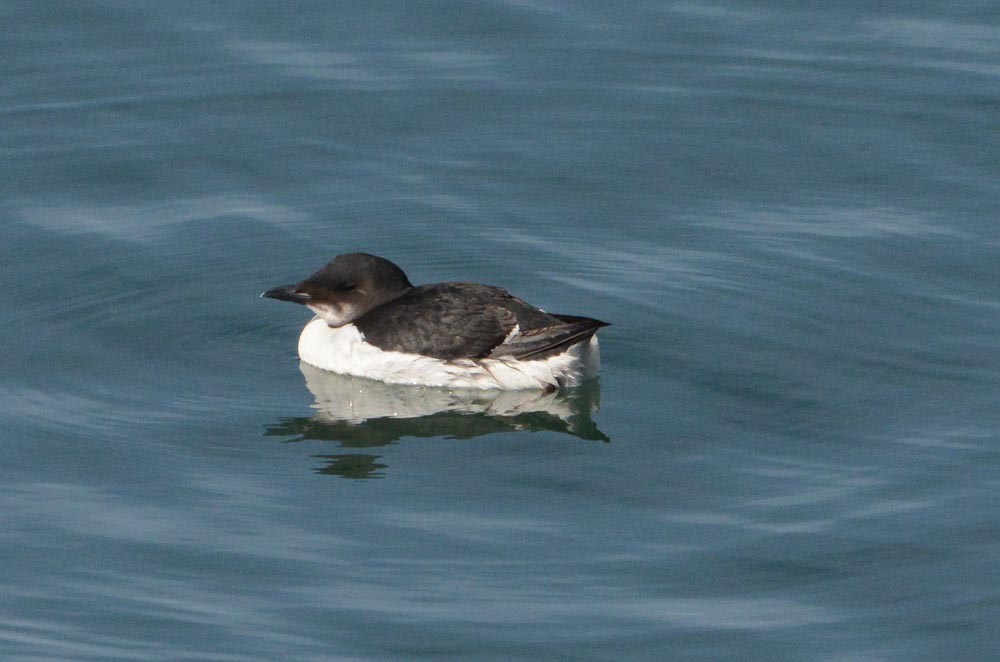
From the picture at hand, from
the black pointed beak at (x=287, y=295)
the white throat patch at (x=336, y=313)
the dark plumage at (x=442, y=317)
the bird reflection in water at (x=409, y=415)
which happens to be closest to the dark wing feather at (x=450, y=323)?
the dark plumage at (x=442, y=317)

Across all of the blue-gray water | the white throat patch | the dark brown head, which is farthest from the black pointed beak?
the blue-gray water

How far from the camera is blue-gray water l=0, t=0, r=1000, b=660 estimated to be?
31.6 feet

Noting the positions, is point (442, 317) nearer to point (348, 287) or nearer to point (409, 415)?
point (409, 415)

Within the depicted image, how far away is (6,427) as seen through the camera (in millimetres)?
11562

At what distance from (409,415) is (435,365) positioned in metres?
0.46

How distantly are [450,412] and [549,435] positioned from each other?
29.9 inches

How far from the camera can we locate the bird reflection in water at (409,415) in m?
11.6

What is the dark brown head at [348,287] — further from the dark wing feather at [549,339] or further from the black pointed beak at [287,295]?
the dark wing feather at [549,339]

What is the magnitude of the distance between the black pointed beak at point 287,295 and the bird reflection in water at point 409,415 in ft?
1.46

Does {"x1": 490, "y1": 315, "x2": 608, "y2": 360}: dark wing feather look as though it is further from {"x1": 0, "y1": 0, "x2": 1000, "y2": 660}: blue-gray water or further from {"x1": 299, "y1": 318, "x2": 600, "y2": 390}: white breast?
{"x1": 0, "y1": 0, "x2": 1000, "y2": 660}: blue-gray water

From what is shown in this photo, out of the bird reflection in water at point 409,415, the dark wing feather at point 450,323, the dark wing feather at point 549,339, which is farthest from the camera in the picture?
the dark wing feather at point 450,323

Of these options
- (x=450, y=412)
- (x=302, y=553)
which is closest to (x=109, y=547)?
(x=302, y=553)

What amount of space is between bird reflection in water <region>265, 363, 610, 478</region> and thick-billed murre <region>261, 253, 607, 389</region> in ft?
0.25

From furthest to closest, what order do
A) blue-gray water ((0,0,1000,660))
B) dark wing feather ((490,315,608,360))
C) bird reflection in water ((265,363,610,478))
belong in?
dark wing feather ((490,315,608,360)) < bird reflection in water ((265,363,610,478)) < blue-gray water ((0,0,1000,660))
